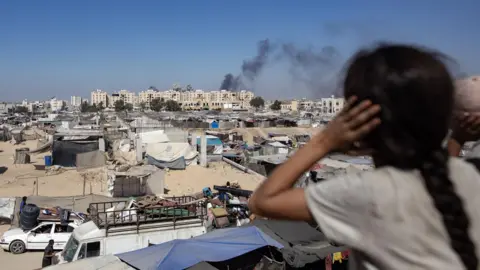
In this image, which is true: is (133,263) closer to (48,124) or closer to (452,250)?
(452,250)

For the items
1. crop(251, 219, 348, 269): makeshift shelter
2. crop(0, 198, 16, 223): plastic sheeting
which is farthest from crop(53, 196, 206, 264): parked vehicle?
crop(0, 198, 16, 223): plastic sheeting

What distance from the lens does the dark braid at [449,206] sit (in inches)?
38.0

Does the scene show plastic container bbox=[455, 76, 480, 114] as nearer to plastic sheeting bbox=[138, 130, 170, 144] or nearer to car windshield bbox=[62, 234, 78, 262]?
car windshield bbox=[62, 234, 78, 262]

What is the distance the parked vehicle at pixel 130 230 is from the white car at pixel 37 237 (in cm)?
261

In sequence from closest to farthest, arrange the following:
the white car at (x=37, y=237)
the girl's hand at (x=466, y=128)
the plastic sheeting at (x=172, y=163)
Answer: the girl's hand at (x=466, y=128) → the white car at (x=37, y=237) → the plastic sheeting at (x=172, y=163)

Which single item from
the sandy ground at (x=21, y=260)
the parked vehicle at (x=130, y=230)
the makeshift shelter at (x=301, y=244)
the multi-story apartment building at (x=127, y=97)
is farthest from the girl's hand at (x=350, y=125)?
the multi-story apartment building at (x=127, y=97)

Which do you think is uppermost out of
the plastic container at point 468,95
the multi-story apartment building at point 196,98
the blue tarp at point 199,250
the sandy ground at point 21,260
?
the multi-story apartment building at point 196,98

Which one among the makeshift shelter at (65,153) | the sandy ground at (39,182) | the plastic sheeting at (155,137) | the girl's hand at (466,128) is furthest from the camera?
the plastic sheeting at (155,137)

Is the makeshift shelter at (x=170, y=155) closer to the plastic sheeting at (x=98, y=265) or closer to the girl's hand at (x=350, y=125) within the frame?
the plastic sheeting at (x=98, y=265)

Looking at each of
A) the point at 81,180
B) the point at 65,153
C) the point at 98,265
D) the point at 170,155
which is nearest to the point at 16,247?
the point at 98,265

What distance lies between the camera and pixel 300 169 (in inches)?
43.8

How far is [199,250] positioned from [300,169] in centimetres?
595

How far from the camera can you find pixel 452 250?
0.99 m

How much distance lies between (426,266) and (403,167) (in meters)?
0.24
